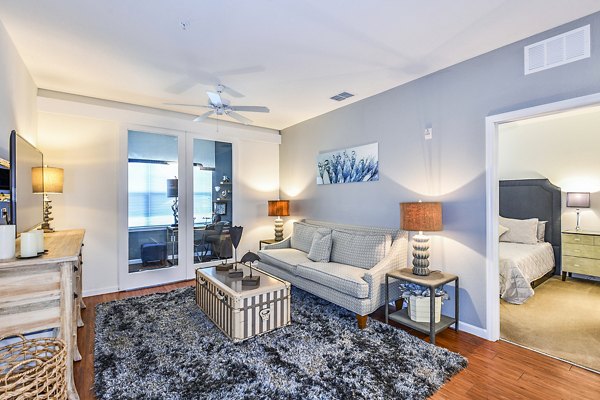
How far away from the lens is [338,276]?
3.11 m

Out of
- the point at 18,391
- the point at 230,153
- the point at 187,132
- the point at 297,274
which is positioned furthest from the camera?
the point at 230,153

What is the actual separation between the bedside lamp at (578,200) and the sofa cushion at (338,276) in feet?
12.3

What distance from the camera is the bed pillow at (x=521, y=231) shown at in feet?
15.1

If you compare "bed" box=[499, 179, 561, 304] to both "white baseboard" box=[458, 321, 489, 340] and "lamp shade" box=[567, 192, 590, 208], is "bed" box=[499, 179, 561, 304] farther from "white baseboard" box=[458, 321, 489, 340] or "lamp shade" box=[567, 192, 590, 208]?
"white baseboard" box=[458, 321, 489, 340]

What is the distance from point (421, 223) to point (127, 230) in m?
3.87

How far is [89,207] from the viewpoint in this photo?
12.9ft

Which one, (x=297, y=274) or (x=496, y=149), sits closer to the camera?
(x=496, y=149)

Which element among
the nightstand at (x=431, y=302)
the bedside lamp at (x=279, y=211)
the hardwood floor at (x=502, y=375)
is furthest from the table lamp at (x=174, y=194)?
the nightstand at (x=431, y=302)

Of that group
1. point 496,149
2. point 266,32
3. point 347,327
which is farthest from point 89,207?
point 496,149

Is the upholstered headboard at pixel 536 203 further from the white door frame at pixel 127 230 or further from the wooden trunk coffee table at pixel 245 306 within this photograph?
the white door frame at pixel 127 230

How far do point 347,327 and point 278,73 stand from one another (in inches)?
108

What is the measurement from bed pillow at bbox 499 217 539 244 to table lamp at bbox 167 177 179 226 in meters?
5.25

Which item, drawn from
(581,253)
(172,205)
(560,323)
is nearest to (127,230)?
(172,205)

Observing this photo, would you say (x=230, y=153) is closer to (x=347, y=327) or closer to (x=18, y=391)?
(x=347, y=327)
